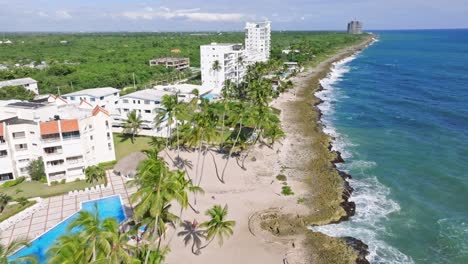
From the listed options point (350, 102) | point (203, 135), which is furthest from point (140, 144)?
point (350, 102)

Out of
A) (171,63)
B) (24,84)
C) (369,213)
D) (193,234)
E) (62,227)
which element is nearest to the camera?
(193,234)

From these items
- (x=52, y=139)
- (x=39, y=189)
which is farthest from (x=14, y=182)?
(x=52, y=139)

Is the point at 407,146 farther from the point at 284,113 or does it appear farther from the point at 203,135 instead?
the point at 203,135

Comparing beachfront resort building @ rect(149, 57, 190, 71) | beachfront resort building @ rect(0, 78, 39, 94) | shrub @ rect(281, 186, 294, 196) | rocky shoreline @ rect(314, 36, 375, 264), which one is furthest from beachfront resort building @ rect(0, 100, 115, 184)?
beachfront resort building @ rect(149, 57, 190, 71)

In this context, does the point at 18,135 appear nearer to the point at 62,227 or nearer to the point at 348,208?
the point at 62,227

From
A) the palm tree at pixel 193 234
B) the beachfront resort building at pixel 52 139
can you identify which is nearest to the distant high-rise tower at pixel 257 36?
the beachfront resort building at pixel 52 139

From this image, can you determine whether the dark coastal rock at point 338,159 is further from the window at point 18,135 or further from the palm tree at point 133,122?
the window at point 18,135

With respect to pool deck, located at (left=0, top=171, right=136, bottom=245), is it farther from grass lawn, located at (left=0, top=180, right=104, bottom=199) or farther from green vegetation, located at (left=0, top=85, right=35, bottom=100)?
green vegetation, located at (left=0, top=85, right=35, bottom=100)
